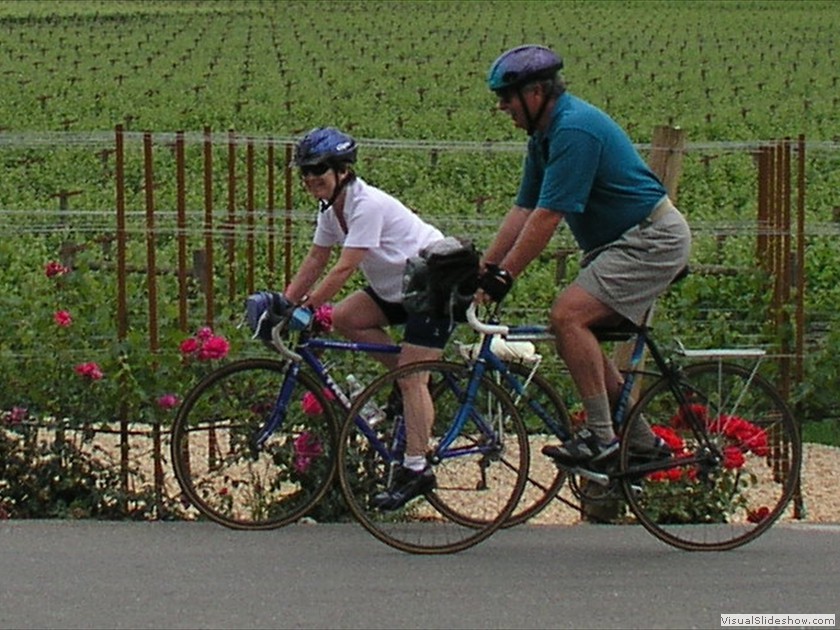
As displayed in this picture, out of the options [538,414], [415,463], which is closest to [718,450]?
[538,414]

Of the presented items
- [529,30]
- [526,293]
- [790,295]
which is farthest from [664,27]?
[790,295]

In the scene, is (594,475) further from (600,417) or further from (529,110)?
(529,110)

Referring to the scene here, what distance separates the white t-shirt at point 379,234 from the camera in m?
7.50

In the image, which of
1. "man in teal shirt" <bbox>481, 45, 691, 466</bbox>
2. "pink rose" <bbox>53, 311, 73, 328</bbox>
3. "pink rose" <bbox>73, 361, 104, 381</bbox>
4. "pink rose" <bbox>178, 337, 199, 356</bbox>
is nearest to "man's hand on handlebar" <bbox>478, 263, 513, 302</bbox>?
"man in teal shirt" <bbox>481, 45, 691, 466</bbox>

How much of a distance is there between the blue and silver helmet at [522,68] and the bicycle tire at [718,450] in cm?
130

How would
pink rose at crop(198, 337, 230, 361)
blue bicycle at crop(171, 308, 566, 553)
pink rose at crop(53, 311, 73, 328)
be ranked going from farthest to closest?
pink rose at crop(53, 311, 73, 328)
pink rose at crop(198, 337, 230, 361)
blue bicycle at crop(171, 308, 566, 553)

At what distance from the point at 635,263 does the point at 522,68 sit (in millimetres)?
820

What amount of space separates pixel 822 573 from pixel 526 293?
8383 millimetres

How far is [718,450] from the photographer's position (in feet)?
25.8

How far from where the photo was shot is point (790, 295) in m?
9.34

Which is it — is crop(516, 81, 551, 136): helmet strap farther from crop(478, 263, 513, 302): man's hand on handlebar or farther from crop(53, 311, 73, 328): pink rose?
crop(53, 311, 73, 328): pink rose

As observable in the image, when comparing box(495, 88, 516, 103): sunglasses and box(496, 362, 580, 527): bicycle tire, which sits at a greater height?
box(495, 88, 516, 103): sunglasses

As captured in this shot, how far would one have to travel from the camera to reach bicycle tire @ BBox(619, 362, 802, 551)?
7711 mm

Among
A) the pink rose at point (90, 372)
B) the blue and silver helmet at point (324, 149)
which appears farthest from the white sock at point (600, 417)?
the pink rose at point (90, 372)
